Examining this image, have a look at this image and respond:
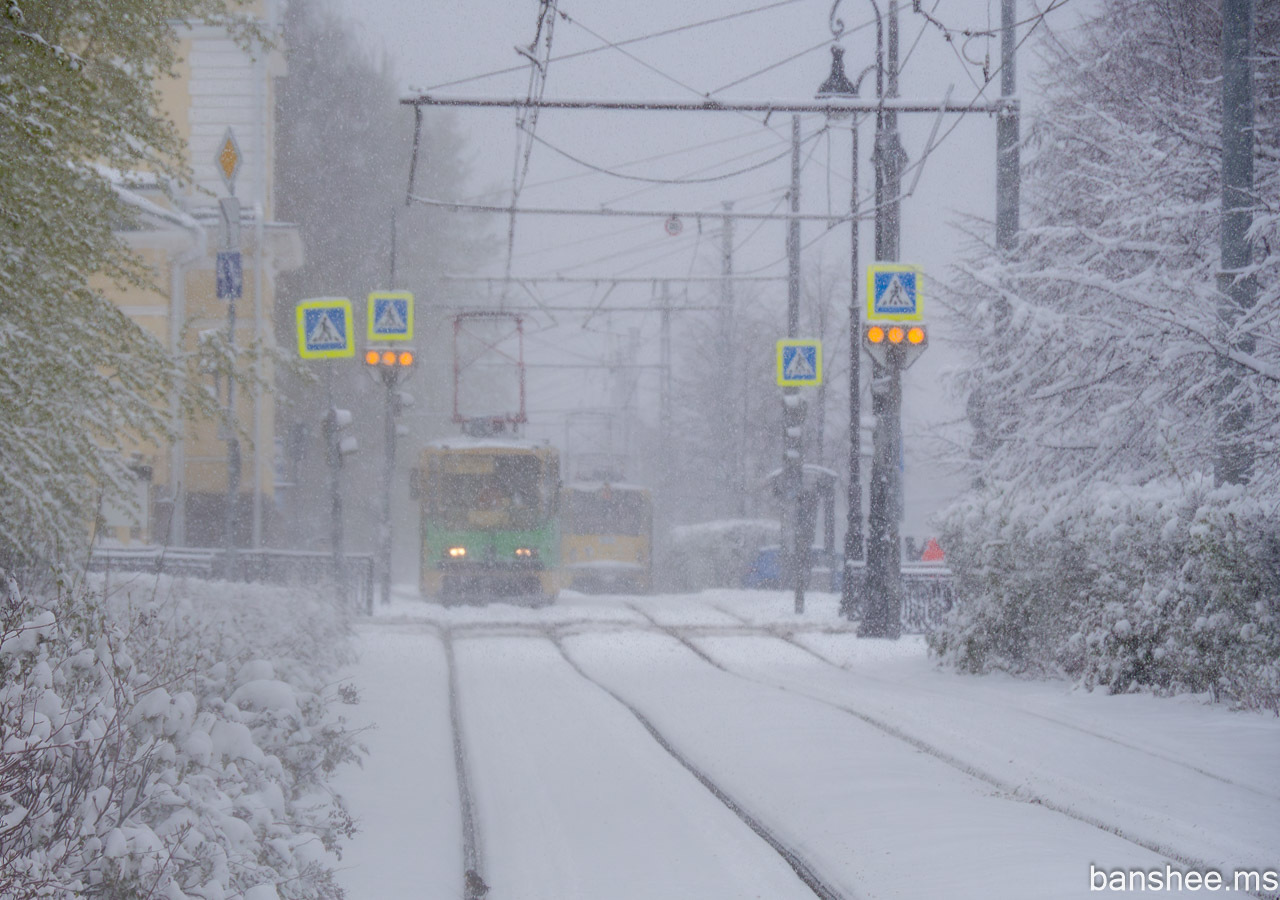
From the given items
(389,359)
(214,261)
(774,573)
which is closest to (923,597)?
(389,359)

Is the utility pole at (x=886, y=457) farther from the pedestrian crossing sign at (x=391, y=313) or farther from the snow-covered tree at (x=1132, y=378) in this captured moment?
the pedestrian crossing sign at (x=391, y=313)

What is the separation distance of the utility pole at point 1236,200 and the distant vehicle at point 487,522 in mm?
13901

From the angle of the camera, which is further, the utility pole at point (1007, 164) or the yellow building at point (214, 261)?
the yellow building at point (214, 261)

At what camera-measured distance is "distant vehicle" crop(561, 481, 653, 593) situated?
30047mm

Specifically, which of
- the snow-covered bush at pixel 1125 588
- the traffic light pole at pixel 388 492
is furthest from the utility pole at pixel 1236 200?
the traffic light pole at pixel 388 492

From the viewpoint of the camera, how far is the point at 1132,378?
12.6 meters

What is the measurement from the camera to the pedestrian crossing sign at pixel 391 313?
71.9 ft

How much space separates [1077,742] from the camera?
28.4 ft

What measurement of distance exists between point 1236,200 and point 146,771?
9711 mm

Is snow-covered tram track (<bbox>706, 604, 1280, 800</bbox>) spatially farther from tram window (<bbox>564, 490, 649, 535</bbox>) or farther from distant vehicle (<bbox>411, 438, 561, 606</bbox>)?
tram window (<bbox>564, 490, 649, 535</bbox>)

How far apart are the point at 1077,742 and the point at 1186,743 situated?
66 centimetres

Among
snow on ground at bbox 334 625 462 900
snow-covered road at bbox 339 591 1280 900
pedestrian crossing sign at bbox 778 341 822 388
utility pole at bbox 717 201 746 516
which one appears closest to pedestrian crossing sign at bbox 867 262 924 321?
snow-covered road at bbox 339 591 1280 900

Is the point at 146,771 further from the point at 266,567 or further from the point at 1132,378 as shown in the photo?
the point at 266,567

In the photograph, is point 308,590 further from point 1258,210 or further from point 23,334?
point 1258,210
